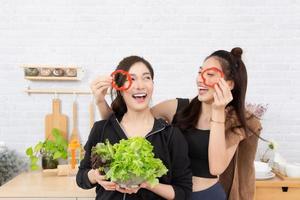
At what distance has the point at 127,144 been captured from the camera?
1.25 meters

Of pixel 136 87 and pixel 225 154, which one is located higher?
pixel 136 87

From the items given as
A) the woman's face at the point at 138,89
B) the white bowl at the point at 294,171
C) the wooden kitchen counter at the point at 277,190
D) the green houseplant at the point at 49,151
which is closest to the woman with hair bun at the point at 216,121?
the woman's face at the point at 138,89

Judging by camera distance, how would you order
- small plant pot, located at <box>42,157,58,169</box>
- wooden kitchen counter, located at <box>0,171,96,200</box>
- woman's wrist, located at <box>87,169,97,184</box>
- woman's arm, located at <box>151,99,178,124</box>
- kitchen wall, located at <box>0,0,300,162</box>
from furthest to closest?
kitchen wall, located at <box>0,0,300,162</box> < small plant pot, located at <box>42,157,58,169</box> < wooden kitchen counter, located at <box>0,171,96,200</box> < woman's arm, located at <box>151,99,178,124</box> < woman's wrist, located at <box>87,169,97,184</box>

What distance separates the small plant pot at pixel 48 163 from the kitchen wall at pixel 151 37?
466 mm

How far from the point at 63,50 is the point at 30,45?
0.25 meters

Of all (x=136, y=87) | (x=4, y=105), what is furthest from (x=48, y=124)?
(x=136, y=87)

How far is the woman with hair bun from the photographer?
4.91 feet

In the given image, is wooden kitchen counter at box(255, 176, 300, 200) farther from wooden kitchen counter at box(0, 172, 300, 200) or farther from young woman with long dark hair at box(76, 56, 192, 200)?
young woman with long dark hair at box(76, 56, 192, 200)

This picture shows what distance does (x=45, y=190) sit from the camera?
210cm

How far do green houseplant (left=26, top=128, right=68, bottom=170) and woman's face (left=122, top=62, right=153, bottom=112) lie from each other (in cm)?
120

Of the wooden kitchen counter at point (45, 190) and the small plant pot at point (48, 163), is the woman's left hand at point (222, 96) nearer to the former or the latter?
the wooden kitchen counter at point (45, 190)

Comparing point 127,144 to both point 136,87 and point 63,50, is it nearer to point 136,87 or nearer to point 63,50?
point 136,87

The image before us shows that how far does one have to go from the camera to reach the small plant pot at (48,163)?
250 centimetres

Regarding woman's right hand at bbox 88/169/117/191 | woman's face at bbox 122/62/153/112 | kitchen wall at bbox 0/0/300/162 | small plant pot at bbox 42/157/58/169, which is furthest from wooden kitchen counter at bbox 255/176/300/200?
small plant pot at bbox 42/157/58/169
